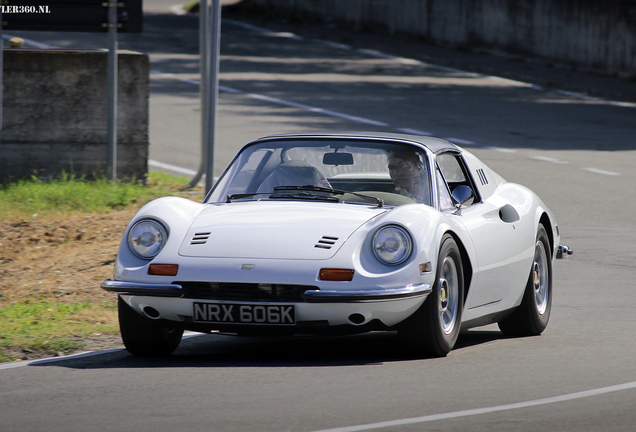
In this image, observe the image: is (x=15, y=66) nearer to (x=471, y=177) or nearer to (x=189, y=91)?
(x=471, y=177)

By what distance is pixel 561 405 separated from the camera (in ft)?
18.0

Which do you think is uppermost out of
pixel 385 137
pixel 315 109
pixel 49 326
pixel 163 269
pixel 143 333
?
pixel 385 137

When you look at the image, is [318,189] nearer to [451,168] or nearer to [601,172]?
[451,168]

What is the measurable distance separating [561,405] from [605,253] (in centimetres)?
616

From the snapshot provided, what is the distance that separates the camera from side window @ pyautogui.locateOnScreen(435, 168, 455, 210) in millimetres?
7215

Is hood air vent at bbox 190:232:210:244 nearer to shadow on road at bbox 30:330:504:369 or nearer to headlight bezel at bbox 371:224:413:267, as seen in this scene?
shadow on road at bbox 30:330:504:369

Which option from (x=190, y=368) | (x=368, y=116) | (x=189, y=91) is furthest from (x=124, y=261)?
(x=189, y=91)

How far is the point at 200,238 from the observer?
654cm

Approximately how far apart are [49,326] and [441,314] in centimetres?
258

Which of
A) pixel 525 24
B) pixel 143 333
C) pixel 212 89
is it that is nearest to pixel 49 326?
pixel 143 333

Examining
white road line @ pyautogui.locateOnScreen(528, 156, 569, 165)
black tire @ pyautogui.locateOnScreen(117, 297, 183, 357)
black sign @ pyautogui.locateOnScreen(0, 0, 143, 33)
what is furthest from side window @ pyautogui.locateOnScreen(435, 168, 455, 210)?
white road line @ pyautogui.locateOnScreen(528, 156, 569, 165)

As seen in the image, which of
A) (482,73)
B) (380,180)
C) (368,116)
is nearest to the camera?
(380,180)

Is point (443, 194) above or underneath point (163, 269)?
above

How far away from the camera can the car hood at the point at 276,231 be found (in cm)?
632
